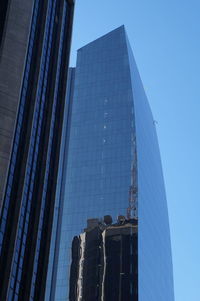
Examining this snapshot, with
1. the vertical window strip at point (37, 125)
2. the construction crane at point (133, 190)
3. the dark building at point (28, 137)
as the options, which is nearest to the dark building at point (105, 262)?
the construction crane at point (133, 190)

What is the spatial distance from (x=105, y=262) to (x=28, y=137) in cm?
9305

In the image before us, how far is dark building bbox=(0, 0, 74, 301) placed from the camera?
70.5m

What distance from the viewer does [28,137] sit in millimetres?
79562

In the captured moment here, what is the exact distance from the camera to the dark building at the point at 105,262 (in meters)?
161

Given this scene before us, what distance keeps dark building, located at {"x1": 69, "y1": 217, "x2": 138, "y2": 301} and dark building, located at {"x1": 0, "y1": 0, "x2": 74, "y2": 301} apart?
262ft

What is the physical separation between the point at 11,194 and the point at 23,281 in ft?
35.3

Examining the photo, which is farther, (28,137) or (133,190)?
(133,190)

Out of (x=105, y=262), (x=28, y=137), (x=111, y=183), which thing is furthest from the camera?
(x=111, y=183)

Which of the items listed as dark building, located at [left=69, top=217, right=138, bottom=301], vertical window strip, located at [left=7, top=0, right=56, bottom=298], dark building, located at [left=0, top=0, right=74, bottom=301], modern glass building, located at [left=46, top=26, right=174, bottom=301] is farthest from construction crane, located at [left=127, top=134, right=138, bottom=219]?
vertical window strip, located at [left=7, top=0, right=56, bottom=298]

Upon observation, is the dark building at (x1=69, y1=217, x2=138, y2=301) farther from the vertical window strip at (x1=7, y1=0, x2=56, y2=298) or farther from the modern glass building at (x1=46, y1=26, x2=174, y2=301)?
the vertical window strip at (x1=7, y1=0, x2=56, y2=298)

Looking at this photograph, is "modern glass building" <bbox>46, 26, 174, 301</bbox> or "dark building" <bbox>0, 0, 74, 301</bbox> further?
"modern glass building" <bbox>46, 26, 174, 301</bbox>

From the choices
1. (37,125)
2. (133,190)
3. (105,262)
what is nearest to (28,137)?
(37,125)

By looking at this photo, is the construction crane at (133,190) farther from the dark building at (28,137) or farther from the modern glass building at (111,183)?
the dark building at (28,137)

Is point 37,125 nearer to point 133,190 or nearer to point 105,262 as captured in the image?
point 105,262
